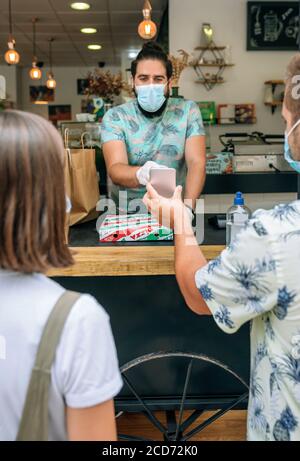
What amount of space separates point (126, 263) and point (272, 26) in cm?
560

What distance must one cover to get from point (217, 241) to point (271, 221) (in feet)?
3.01

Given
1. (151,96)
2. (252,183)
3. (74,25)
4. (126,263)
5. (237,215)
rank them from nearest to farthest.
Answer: (126,263)
(237,215)
(151,96)
(252,183)
(74,25)

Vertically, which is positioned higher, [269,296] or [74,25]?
[74,25]

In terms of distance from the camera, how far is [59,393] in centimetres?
88

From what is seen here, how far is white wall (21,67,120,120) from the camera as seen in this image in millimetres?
14344

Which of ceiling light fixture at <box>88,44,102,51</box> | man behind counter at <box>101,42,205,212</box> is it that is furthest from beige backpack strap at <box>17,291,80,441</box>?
ceiling light fixture at <box>88,44,102,51</box>

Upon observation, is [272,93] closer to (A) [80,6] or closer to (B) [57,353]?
(A) [80,6]

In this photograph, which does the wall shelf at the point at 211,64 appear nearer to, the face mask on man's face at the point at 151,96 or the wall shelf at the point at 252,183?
the wall shelf at the point at 252,183

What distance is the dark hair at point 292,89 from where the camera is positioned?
3.84 ft

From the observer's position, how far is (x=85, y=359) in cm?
86

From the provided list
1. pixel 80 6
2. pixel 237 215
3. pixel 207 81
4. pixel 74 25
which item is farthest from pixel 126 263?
pixel 74 25

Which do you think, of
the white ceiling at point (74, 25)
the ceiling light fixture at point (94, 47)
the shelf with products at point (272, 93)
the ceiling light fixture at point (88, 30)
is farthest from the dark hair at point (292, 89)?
the ceiling light fixture at point (94, 47)

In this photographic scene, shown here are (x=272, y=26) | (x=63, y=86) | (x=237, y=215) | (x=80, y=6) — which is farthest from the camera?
(x=63, y=86)
